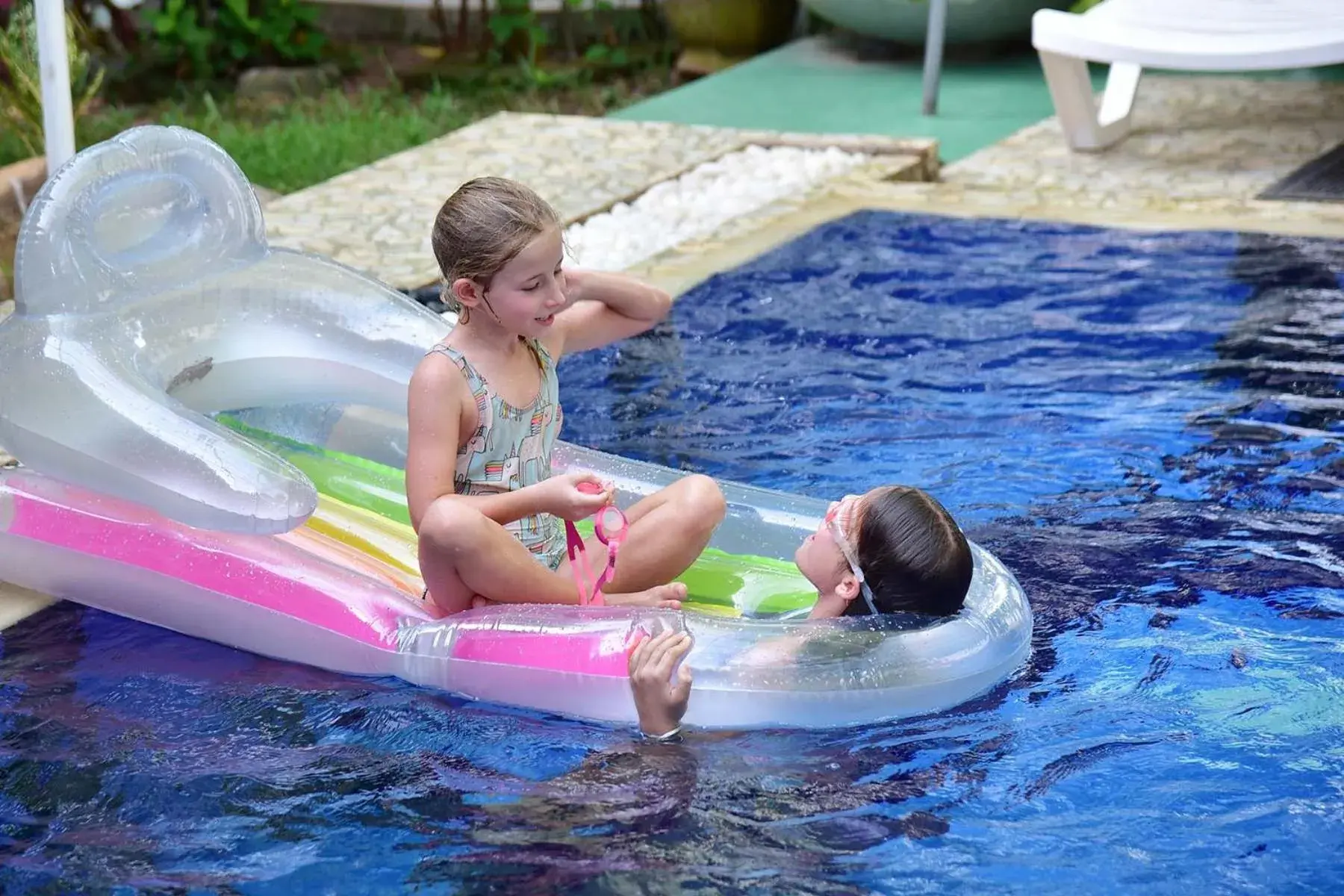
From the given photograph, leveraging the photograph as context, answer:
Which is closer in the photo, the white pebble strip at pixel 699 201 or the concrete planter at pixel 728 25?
the white pebble strip at pixel 699 201

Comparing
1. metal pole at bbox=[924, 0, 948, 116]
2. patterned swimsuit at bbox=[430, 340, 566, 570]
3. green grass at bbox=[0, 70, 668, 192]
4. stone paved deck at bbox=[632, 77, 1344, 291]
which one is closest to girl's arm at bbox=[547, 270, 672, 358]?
patterned swimsuit at bbox=[430, 340, 566, 570]

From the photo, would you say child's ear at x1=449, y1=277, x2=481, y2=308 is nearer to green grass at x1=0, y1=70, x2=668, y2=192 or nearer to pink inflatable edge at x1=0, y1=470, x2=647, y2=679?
pink inflatable edge at x1=0, y1=470, x2=647, y2=679

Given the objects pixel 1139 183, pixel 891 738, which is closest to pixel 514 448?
pixel 891 738

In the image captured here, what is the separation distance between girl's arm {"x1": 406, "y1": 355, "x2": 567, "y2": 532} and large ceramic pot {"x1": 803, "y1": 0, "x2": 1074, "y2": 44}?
258 inches

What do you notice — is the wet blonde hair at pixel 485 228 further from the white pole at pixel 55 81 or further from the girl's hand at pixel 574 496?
the white pole at pixel 55 81

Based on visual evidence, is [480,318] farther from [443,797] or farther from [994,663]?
[994,663]

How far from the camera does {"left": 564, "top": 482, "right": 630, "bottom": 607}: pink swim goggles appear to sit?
127 inches

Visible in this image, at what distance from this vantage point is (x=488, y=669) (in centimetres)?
319

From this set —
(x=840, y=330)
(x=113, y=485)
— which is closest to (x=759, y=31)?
(x=840, y=330)

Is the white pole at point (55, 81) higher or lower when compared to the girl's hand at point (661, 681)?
higher

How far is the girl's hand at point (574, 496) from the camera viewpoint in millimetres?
3025

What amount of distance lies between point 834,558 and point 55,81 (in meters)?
2.74

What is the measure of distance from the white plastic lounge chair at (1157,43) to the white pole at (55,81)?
4.25 metres

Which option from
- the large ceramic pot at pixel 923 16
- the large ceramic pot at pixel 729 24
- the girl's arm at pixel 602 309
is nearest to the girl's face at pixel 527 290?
the girl's arm at pixel 602 309
